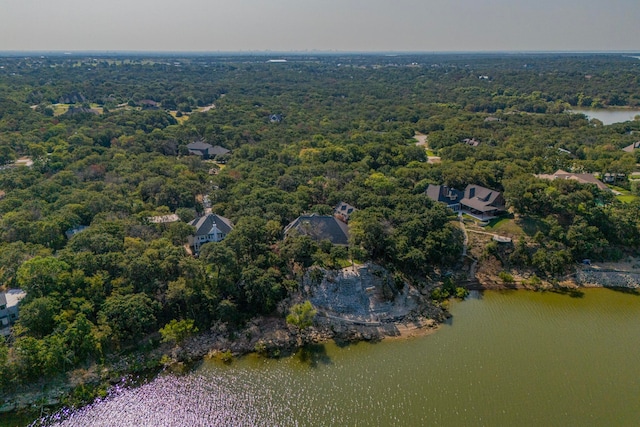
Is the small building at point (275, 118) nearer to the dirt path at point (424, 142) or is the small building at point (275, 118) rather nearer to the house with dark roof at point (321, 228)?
the dirt path at point (424, 142)

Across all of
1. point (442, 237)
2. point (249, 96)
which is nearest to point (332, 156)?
point (442, 237)

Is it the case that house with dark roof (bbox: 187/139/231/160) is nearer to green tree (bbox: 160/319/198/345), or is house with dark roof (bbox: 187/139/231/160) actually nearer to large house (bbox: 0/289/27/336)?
large house (bbox: 0/289/27/336)

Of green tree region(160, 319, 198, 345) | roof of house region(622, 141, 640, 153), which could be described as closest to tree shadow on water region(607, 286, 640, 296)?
green tree region(160, 319, 198, 345)

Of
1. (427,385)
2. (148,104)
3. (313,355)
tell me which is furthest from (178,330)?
(148,104)

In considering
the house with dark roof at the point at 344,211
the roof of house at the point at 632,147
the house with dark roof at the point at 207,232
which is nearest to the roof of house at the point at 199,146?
the house with dark roof at the point at 207,232

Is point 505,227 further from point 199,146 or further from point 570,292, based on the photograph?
point 199,146

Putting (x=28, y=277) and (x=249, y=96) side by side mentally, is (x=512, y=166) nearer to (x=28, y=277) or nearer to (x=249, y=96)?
(x=28, y=277)

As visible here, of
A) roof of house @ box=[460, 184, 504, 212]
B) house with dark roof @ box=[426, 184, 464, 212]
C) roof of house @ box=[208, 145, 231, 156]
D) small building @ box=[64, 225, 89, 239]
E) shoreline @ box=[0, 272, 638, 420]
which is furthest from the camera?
roof of house @ box=[208, 145, 231, 156]
